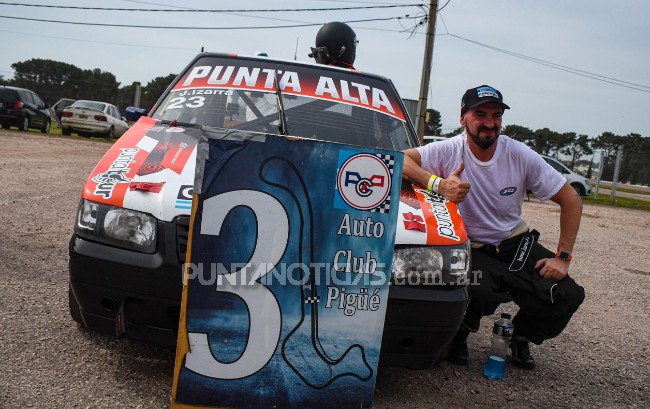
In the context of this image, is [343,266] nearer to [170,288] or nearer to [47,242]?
[170,288]

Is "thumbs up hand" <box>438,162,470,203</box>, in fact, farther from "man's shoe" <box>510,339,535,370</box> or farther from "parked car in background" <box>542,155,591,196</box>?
"parked car in background" <box>542,155,591,196</box>

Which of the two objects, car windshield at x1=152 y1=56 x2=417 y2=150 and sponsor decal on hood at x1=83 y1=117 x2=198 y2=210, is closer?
sponsor decal on hood at x1=83 y1=117 x2=198 y2=210

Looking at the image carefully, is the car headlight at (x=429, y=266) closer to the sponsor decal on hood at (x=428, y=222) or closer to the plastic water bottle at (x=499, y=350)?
the sponsor decal on hood at (x=428, y=222)

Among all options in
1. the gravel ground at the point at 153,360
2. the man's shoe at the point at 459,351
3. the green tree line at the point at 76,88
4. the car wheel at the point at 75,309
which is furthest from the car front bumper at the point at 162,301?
the green tree line at the point at 76,88

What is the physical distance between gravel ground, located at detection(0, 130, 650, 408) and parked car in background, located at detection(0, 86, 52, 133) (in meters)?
16.8

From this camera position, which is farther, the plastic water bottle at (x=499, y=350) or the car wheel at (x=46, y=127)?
the car wheel at (x=46, y=127)

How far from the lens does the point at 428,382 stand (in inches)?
139

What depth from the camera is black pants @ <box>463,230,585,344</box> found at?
12.4ft

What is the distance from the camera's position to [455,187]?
3.53m

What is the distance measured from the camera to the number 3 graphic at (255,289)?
2.46 metres

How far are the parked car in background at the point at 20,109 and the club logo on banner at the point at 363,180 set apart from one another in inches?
878

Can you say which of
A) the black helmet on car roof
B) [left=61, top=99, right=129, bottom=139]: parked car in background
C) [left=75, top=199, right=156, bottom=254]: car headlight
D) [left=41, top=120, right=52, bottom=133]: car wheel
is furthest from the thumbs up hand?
[left=41, top=120, right=52, bottom=133]: car wheel

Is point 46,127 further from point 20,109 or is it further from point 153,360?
point 153,360

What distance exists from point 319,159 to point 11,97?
2244 cm
